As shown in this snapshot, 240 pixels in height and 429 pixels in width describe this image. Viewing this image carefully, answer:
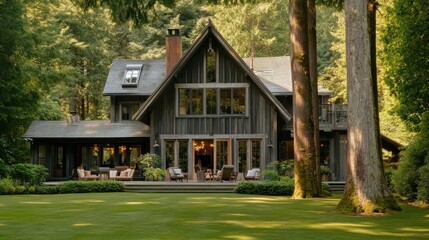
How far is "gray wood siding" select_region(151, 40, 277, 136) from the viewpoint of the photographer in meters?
31.3

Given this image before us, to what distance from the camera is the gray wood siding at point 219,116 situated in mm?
31281

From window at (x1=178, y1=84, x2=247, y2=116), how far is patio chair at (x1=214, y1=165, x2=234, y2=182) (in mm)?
3942

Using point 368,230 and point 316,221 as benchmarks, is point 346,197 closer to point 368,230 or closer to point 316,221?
point 316,221

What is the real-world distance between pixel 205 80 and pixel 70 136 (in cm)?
822

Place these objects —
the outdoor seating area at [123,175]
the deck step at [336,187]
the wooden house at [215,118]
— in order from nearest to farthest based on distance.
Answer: the deck step at [336,187], the outdoor seating area at [123,175], the wooden house at [215,118]

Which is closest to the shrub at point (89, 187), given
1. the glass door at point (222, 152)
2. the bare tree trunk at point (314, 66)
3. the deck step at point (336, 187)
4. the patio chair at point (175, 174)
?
the patio chair at point (175, 174)

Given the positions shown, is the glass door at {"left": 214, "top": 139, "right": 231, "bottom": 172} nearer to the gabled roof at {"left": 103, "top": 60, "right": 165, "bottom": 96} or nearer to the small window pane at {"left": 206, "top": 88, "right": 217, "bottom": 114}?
the small window pane at {"left": 206, "top": 88, "right": 217, "bottom": 114}

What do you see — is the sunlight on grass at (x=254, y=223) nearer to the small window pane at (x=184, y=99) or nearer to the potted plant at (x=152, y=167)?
the potted plant at (x=152, y=167)

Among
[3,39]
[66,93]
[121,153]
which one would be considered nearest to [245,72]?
[121,153]

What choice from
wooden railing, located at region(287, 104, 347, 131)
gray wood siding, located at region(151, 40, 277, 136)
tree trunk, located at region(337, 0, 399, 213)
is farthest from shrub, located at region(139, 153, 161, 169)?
tree trunk, located at region(337, 0, 399, 213)

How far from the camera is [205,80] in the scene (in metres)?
31.5

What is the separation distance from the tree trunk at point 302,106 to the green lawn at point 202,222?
7.40 ft

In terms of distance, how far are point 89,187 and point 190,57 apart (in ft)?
28.5

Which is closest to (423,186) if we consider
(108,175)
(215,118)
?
(215,118)
